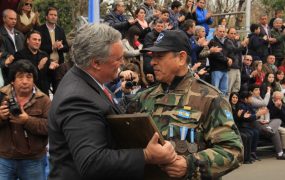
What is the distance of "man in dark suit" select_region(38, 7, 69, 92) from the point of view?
8.36m

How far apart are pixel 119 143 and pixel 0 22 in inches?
256

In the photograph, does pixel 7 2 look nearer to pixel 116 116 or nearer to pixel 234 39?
pixel 234 39

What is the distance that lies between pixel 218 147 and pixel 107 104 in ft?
2.51

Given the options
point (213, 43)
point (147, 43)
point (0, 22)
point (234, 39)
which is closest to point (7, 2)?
point (0, 22)

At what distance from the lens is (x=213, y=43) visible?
37.6 feet

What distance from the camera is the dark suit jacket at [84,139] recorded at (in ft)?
7.62

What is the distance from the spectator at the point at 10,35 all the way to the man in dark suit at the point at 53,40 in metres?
0.45

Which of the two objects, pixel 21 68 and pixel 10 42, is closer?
pixel 21 68

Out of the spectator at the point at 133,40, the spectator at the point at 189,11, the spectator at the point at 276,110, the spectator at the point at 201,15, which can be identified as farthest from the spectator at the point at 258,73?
the spectator at the point at 133,40

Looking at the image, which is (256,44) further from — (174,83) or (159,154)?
(159,154)

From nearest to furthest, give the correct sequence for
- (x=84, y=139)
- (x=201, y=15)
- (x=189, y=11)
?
(x=84, y=139) → (x=189, y=11) → (x=201, y=15)

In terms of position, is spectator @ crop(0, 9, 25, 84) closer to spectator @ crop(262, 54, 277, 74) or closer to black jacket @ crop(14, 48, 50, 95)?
black jacket @ crop(14, 48, 50, 95)

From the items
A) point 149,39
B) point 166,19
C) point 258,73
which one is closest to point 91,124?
point 149,39

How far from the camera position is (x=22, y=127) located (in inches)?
188
